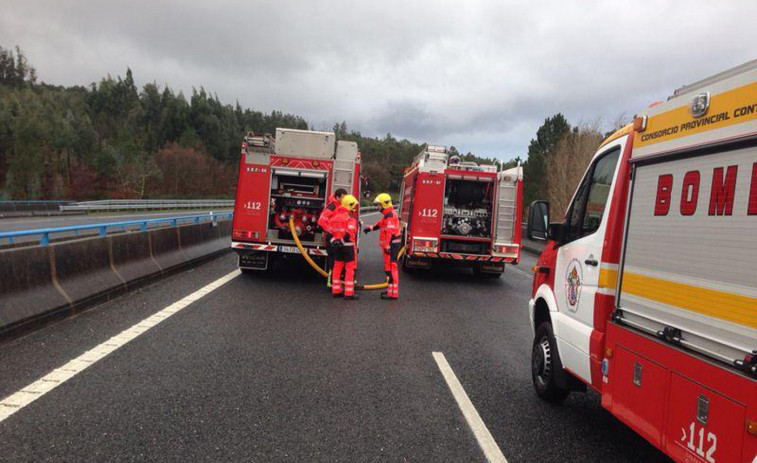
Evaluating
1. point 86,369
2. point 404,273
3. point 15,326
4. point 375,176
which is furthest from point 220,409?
point 375,176

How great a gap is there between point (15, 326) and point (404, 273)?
28.9ft

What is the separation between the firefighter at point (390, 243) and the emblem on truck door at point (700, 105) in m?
6.28

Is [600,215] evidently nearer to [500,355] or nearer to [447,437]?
[447,437]

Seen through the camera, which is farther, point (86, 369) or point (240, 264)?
point (240, 264)

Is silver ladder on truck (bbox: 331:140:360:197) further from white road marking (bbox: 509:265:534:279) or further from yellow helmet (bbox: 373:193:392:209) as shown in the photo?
white road marking (bbox: 509:265:534:279)

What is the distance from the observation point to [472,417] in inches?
157

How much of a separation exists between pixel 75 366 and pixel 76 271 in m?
2.70

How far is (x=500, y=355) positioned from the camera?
19.1ft

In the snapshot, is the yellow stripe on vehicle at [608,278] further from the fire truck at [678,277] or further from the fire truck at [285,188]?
the fire truck at [285,188]

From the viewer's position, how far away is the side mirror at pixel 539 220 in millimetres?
4527

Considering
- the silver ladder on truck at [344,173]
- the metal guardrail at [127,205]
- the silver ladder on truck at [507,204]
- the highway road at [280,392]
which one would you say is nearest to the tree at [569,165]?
the silver ladder on truck at [507,204]

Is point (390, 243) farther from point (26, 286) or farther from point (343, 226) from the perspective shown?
point (26, 286)

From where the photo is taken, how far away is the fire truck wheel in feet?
13.9

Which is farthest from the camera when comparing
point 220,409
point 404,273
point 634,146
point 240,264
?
point 404,273
